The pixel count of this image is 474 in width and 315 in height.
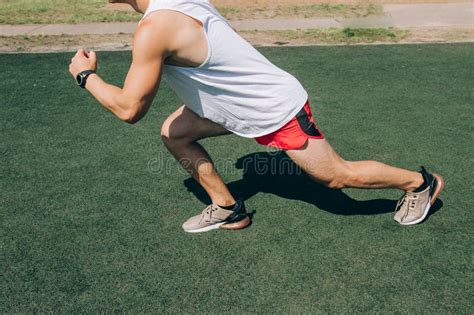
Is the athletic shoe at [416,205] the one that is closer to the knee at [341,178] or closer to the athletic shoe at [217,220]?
the knee at [341,178]

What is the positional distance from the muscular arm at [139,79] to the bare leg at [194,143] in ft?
1.78

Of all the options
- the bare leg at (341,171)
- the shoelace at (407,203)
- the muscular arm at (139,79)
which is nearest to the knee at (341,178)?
the bare leg at (341,171)

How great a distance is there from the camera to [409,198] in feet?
12.7

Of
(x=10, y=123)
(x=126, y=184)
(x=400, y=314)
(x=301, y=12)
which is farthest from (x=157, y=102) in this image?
(x=301, y=12)

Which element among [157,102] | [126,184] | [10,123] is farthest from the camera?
[157,102]

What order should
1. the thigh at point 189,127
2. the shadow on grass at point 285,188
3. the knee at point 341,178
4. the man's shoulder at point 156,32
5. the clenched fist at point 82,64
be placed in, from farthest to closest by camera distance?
the shadow on grass at point 285,188 < the thigh at point 189,127 < the knee at point 341,178 < the clenched fist at point 82,64 < the man's shoulder at point 156,32

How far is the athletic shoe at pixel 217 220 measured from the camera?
390 centimetres

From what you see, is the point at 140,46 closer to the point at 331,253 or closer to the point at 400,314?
the point at 331,253

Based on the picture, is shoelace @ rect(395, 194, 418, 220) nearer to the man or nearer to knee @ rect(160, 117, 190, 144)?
the man

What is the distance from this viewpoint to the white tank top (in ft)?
10.5

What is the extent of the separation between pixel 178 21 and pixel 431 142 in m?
2.98

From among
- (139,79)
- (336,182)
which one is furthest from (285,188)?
(139,79)

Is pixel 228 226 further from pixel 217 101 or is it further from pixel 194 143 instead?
pixel 217 101

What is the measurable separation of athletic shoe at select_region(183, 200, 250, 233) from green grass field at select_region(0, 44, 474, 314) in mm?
69
